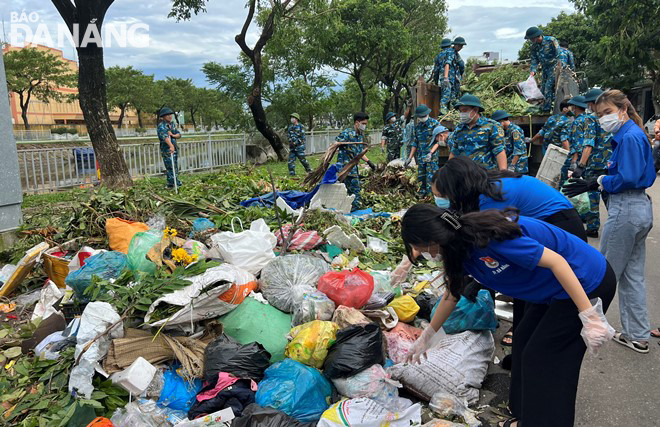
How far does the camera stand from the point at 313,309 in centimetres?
330

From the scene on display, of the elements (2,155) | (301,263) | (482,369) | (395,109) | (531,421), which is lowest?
(482,369)

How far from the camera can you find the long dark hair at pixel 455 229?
187 cm

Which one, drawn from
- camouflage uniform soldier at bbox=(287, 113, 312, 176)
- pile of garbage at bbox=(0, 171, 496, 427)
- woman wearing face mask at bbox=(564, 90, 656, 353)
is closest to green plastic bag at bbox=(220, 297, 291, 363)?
pile of garbage at bbox=(0, 171, 496, 427)

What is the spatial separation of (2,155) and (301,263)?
4.15 metres

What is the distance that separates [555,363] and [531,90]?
6.69m

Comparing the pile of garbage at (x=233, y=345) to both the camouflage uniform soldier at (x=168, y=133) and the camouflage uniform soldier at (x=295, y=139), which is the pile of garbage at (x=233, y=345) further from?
the camouflage uniform soldier at (x=295, y=139)

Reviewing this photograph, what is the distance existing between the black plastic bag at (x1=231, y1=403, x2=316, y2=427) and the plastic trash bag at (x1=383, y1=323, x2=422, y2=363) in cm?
91

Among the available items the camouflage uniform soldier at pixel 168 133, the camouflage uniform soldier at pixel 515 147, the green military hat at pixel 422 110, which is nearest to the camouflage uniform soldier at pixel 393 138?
the green military hat at pixel 422 110

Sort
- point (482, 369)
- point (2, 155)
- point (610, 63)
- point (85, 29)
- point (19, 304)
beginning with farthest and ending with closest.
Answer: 1. point (610, 63)
2. point (85, 29)
3. point (2, 155)
4. point (19, 304)
5. point (482, 369)

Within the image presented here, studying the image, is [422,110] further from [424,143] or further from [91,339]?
[91,339]

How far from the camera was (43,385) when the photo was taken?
9.18 feet

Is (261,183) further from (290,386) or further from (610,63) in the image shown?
(610,63)

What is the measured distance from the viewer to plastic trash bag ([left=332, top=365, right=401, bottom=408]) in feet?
8.91

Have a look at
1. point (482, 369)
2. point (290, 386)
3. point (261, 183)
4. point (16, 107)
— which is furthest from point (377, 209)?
point (16, 107)
